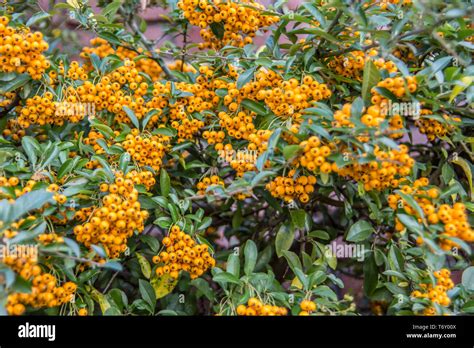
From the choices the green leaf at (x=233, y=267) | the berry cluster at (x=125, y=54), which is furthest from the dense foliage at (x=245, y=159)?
the berry cluster at (x=125, y=54)

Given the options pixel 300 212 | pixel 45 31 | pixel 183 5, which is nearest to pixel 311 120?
pixel 300 212

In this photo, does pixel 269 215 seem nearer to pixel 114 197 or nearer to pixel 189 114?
pixel 189 114

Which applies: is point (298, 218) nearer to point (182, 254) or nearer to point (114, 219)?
point (182, 254)

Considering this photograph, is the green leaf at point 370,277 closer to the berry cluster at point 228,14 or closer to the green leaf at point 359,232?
the green leaf at point 359,232

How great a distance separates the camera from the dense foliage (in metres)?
1.95

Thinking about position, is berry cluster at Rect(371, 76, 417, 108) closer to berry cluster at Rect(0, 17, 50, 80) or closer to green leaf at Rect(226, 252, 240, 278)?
green leaf at Rect(226, 252, 240, 278)

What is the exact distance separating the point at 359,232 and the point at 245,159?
1.91 ft

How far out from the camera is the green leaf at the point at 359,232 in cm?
232

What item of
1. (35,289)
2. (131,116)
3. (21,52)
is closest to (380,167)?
(131,116)

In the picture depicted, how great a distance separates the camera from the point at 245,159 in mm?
2193

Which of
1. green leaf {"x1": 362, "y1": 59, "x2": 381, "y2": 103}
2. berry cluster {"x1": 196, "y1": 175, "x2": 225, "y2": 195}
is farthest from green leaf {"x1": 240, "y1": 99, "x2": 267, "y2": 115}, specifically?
green leaf {"x1": 362, "y1": 59, "x2": 381, "y2": 103}

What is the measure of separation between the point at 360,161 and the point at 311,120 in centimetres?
29

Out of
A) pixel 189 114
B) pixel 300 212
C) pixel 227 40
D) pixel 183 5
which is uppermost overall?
pixel 183 5
